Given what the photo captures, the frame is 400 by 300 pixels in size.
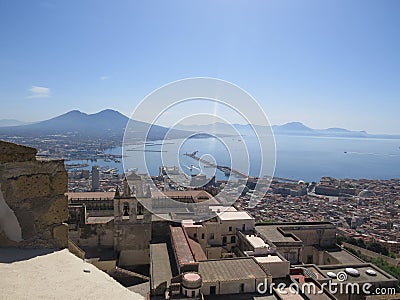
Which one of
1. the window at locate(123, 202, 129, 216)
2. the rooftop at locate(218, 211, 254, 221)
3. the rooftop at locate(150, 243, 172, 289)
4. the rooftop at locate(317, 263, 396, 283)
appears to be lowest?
the rooftop at locate(317, 263, 396, 283)

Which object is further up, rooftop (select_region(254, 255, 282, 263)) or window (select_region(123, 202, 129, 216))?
window (select_region(123, 202, 129, 216))

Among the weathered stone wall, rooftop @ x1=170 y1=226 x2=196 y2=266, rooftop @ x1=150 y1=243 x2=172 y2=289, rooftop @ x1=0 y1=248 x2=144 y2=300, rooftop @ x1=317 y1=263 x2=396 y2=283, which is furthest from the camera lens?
rooftop @ x1=317 y1=263 x2=396 y2=283

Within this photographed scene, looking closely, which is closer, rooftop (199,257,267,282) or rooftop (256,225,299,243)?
rooftop (199,257,267,282)

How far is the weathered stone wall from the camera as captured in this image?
3.16m

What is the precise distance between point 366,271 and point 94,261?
506 inches

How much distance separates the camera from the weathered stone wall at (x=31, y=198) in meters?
3.16

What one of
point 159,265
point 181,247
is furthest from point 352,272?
point 159,265

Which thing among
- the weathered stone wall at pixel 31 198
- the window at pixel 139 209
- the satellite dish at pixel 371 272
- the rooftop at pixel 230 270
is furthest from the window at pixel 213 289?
the satellite dish at pixel 371 272

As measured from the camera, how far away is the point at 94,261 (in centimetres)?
1245

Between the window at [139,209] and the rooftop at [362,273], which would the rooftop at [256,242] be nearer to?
the rooftop at [362,273]

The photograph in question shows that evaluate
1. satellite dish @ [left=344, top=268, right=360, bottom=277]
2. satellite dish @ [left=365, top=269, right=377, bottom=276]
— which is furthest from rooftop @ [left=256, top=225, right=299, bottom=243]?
satellite dish @ [left=365, top=269, right=377, bottom=276]

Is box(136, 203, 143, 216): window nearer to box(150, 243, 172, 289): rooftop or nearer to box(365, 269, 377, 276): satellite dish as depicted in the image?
box(150, 243, 172, 289): rooftop

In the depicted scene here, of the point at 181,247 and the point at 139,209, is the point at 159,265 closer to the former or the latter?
the point at 181,247

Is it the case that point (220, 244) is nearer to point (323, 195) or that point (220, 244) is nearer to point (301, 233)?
point (301, 233)
